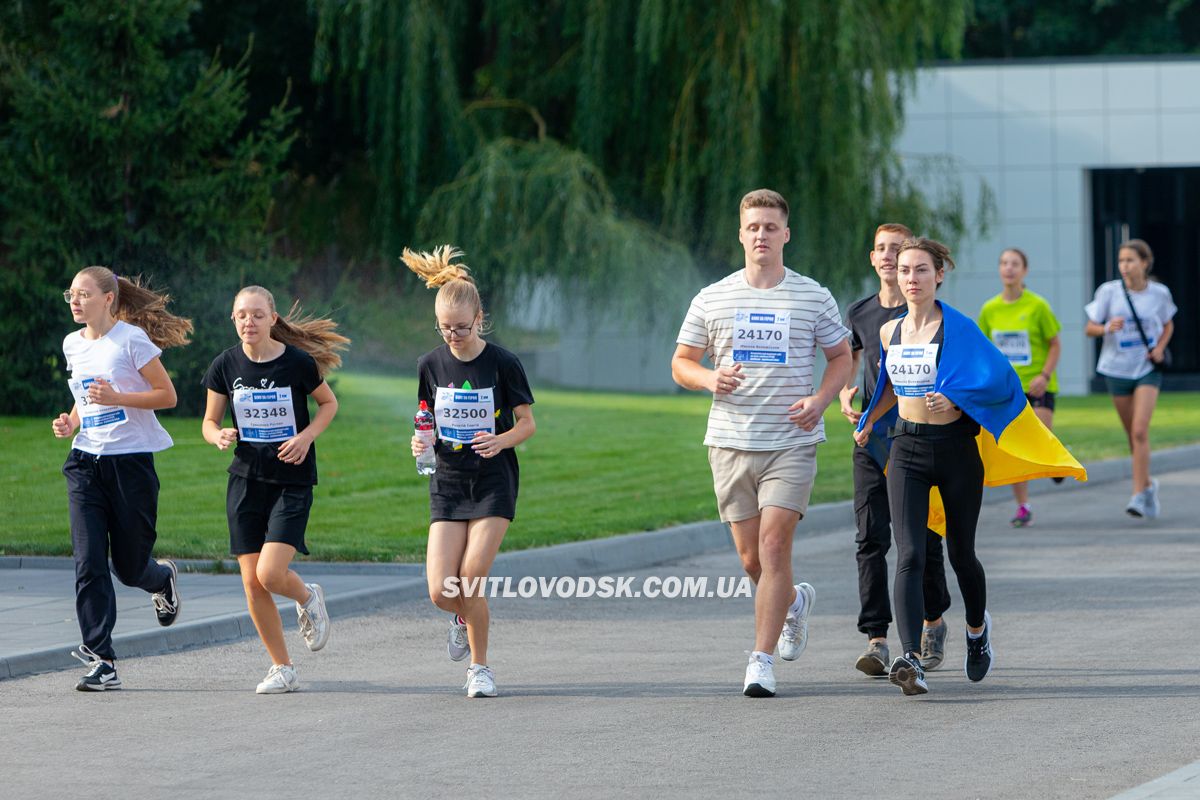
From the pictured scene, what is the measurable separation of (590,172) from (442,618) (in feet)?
52.9

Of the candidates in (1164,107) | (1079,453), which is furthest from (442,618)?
(1164,107)

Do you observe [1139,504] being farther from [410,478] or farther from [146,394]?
[146,394]

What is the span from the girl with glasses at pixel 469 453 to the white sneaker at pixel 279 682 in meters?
0.77

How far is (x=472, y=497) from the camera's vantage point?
7.82 metres

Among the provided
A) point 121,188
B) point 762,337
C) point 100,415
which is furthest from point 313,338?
point 121,188

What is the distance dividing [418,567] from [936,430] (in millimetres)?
4412

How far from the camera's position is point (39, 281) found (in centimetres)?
2095

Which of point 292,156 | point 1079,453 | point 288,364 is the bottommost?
point 1079,453

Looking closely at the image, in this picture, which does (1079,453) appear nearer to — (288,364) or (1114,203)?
(288,364)

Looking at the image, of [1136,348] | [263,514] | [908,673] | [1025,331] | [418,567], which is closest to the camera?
[908,673]

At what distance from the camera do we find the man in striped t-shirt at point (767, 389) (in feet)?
25.3

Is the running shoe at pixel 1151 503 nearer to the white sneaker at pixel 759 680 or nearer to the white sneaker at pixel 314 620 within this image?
the white sneaker at pixel 759 680

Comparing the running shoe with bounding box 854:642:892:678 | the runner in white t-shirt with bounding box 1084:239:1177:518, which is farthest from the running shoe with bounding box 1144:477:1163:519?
the running shoe with bounding box 854:642:892:678

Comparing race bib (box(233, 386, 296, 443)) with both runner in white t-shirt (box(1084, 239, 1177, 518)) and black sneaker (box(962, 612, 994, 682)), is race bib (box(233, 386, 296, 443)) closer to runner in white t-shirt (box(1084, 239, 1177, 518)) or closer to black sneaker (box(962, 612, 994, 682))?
black sneaker (box(962, 612, 994, 682))
